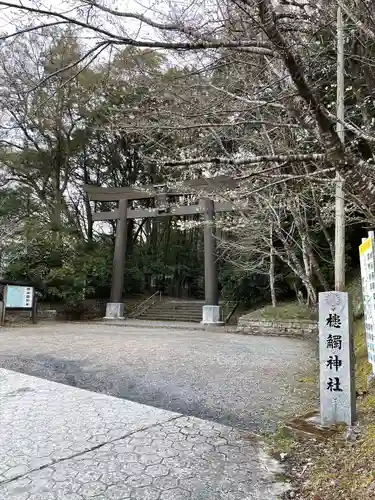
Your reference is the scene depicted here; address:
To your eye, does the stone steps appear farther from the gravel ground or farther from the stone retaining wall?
the gravel ground

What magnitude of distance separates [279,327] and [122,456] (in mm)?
8184

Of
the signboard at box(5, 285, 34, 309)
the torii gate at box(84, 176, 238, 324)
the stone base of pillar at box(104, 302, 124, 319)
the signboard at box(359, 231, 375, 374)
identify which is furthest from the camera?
the stone base of pillar at box(104, 302, 124, 319)

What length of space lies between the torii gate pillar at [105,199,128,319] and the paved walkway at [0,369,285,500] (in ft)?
35.7

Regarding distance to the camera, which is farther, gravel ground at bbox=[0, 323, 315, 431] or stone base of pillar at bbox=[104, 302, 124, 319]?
stone base of pillar at bbox=[104, 302, 124, 319]

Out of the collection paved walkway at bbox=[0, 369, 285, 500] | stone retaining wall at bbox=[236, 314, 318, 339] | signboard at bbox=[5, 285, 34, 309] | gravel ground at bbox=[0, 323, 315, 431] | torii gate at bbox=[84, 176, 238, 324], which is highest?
torii gate at bbox=[84, 176, 238, 324]

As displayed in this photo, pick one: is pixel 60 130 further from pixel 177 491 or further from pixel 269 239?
pixel 177 491

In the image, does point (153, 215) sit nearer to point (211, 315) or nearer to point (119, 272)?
point (119, 272)

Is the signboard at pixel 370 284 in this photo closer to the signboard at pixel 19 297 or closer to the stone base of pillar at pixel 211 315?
the stone base of pillar at pixel 211 315

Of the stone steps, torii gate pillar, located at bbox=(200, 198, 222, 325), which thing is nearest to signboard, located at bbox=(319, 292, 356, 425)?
torii gate pillar, located at bbox=(200, 198, 222, 325)

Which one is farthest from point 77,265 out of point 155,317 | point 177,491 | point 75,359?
point 177,491

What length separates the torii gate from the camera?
42.3 ft

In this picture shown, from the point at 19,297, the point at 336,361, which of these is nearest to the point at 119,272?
the point at 19,297

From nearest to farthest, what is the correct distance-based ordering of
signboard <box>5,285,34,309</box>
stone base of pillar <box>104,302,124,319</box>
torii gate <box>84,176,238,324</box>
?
signboard <box>5,285,34,309</box> < torii gate <box>84,176,238,324</box> < stone base of pillar <box>104,302,124,319</box>

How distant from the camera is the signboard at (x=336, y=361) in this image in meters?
3.28
